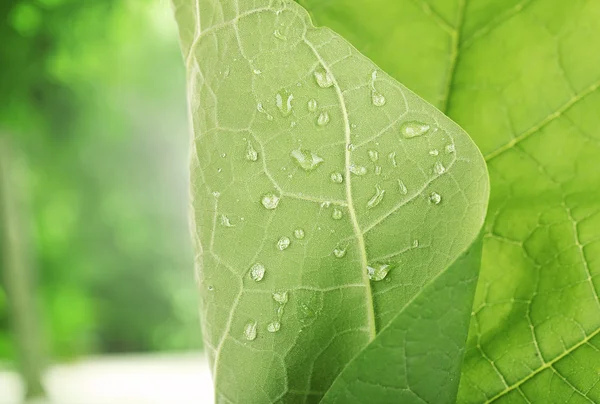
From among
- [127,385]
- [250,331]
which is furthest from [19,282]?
[250,331]

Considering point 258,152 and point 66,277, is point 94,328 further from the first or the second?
point 258,152

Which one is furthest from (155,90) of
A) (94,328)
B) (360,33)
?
(360,33)

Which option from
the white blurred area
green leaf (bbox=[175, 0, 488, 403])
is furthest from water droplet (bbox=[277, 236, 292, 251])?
the white blurred area

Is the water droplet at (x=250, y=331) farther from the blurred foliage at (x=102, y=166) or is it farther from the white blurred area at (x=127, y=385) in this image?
the blurred foliage at (x=102, y=166)

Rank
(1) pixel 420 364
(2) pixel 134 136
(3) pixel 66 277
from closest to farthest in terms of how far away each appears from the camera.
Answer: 1. (1) pixel 420 364
2. (3) pixel 66 277
3. (2) pixel 134 136

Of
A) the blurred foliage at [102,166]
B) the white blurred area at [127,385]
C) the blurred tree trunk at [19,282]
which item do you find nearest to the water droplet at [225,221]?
the white blurred area at [127,385]

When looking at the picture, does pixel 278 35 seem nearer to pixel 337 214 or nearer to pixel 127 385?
pixel 337 214

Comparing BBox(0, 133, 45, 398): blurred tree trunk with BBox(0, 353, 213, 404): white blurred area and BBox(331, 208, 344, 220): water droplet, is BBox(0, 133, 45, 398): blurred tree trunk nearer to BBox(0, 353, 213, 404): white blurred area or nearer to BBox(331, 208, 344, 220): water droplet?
BBox(0, 353, 213, 404): white blurred area
